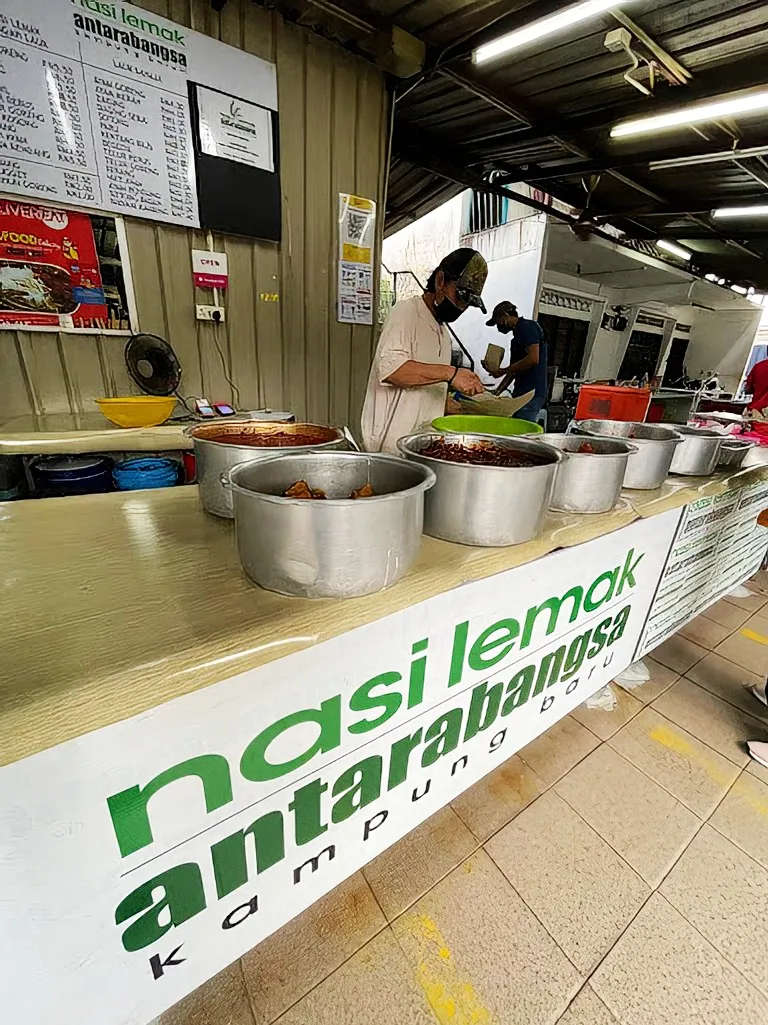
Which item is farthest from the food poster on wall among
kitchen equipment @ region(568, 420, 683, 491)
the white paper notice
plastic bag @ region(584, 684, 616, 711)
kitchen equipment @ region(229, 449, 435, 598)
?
plastic bag @ region(584, 684, 616, 711)

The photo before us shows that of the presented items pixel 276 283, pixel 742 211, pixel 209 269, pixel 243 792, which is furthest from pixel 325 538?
pixel 742 211

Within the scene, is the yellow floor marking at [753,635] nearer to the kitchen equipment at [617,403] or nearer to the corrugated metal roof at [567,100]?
the kitchen equipment at [617,403]

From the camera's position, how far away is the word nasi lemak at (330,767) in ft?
2.46

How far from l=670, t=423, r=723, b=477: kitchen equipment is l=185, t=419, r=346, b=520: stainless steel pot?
138 cm

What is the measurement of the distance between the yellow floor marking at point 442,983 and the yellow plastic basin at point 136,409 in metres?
2.21

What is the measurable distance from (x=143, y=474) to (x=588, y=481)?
182 cm

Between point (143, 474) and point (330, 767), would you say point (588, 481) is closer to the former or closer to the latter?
point (330, 767)

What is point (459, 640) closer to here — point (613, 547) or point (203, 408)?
point (613, 547)

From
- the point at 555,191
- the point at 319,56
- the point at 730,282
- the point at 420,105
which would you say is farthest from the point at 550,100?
the point at 730,282

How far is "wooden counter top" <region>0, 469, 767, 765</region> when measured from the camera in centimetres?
Result: 57

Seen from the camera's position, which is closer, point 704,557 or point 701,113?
point 704,557

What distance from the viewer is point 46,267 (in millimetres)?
2180

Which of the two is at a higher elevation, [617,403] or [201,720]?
[617,403]

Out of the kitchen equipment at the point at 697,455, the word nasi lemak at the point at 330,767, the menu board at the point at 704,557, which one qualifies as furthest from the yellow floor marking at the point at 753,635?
the word nasi lemak at the point at 330,767
